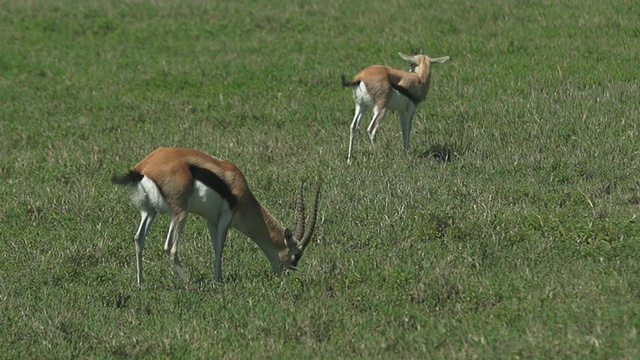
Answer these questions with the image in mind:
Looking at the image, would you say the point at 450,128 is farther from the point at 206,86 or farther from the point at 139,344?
the point at 139,344

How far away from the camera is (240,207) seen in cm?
972

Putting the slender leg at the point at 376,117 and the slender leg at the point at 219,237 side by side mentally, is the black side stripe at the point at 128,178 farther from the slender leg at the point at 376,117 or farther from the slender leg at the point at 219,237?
the slender leg at the point at 376,117

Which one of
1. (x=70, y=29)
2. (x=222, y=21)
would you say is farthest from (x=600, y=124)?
(x=70, y=29)

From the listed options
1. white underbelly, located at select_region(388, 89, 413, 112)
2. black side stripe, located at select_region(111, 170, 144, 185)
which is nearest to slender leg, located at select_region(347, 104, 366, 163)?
white underbelly, located at select_region(388, 89, 413, 112)

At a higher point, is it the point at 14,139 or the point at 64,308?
the point at 64,308

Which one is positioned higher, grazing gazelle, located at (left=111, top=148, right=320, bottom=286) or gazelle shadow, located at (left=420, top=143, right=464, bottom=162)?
grazing gazelle, located at (left=111, top=148, right=320, bottom=286)

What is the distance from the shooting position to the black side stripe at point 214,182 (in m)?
9.44

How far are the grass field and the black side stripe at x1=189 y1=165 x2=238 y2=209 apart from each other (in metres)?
0.67

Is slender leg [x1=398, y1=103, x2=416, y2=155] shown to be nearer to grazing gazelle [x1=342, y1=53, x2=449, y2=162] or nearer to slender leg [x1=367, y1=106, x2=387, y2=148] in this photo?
grazing gazelle [x1=342, y1=53, x2=449, y2=162]

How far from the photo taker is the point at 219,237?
31.4 feet

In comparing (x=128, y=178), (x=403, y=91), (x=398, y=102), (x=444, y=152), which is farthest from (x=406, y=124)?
(x=128, y=178)

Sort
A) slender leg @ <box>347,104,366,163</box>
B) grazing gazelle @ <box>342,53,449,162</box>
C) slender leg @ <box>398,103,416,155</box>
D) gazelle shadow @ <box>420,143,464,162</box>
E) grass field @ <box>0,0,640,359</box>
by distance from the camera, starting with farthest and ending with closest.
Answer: grazing gazelle @ <box>342,53,449,162</box>, slender leg @ <box>398,103,416,155</box>, slender leg @ <box>347,104,366,163</box>, gazelle shadow @ <box>420,143,464,162</box>, grass field @ <box>0,0,640,359</box>

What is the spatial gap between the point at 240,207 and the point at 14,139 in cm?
723

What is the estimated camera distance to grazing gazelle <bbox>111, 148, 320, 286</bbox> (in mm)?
9289
